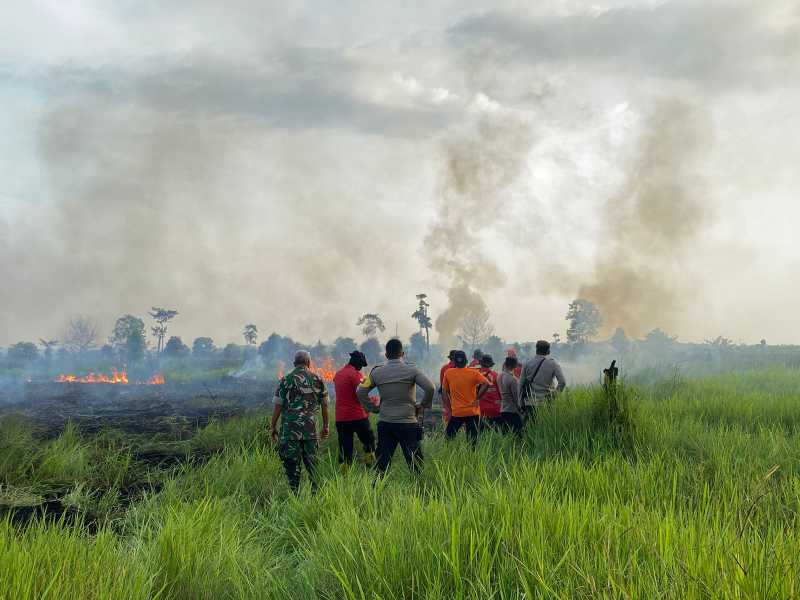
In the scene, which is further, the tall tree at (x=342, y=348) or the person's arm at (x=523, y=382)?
the tall tree at (x=342, y=348)

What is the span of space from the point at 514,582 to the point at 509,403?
7.25 m

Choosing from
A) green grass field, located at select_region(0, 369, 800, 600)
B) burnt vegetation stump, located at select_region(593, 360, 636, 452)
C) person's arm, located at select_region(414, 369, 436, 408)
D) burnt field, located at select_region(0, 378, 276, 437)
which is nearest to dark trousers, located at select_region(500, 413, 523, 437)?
green grass field, located at select_region(0, 369, 800, 600)

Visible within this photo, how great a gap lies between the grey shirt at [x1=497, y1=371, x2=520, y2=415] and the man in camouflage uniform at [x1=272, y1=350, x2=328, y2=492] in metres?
3.85

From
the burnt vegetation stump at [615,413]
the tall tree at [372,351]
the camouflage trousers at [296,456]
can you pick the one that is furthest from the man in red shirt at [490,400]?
the tall tree at [372,351]

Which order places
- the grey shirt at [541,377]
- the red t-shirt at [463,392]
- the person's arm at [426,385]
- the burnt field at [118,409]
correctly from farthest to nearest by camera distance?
the burnt field at [118,409]
the grey shirt at [541,377]
the red t-shirt at [463,392]
the person's arm at [426,385]

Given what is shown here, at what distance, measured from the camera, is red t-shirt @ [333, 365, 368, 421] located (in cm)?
906

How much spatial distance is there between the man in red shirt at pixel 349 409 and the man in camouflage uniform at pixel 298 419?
83 centimetres

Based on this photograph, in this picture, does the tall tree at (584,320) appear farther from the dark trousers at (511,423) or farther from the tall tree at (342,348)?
the dark trousers at (511,423)

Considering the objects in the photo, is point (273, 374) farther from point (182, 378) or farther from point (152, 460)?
point (152, 460)

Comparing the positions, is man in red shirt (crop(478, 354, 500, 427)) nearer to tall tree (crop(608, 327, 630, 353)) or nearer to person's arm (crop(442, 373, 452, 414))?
person's arm (crop(442, 373, 452, 414))

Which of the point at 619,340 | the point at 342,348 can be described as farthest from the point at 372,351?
the point at 619,340

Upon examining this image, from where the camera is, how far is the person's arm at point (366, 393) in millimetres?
8164

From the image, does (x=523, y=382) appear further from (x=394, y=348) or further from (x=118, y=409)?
(x=118, y=409)

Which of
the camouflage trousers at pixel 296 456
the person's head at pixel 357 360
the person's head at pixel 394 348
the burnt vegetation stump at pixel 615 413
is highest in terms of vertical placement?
the person's head at pixel 394 348
